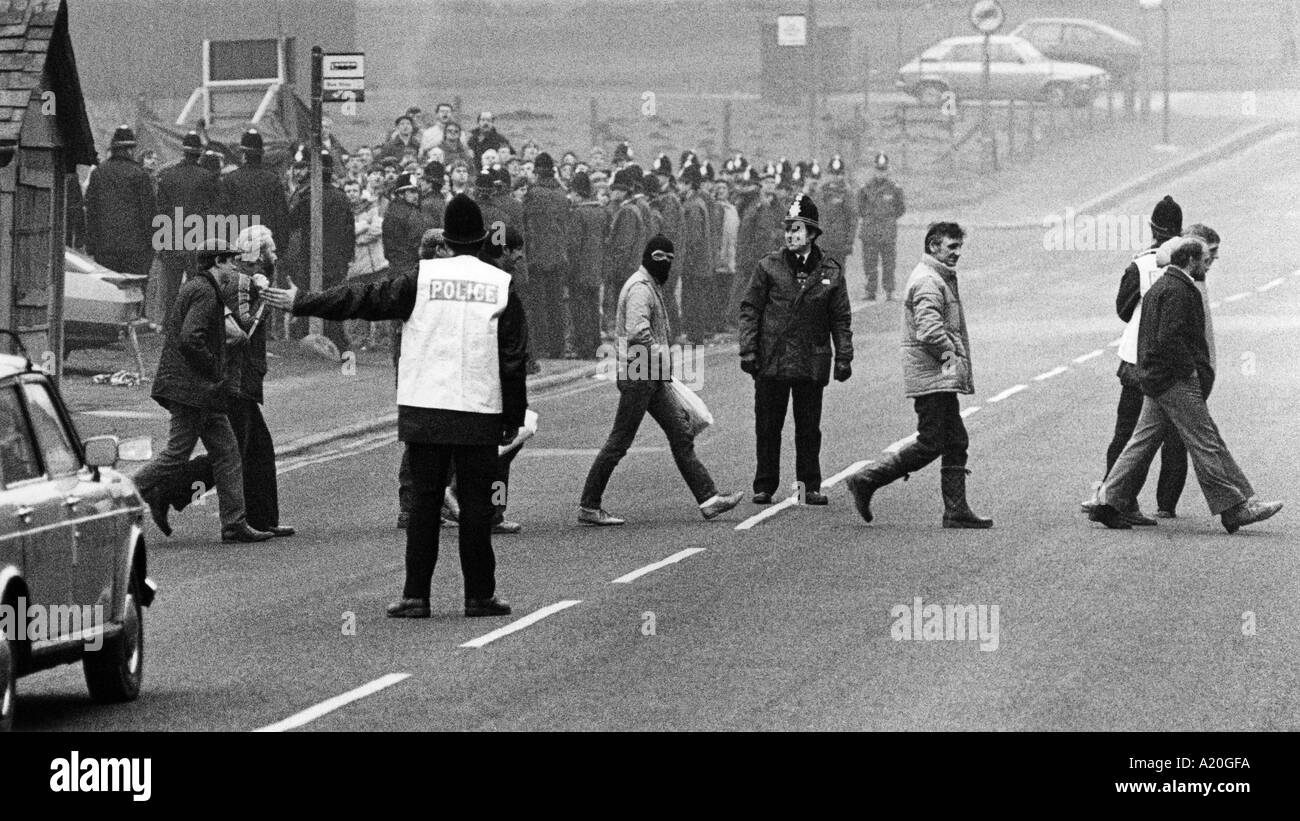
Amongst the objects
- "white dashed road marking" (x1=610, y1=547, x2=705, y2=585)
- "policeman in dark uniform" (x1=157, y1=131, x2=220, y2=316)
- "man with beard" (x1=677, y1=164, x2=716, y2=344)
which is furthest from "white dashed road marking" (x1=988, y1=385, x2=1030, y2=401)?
"white dashed road marking" (x1=610, y1=547, x2=705, y2=585)

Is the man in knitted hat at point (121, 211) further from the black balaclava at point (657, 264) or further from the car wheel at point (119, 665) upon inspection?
the car wheel at point (119, 665)

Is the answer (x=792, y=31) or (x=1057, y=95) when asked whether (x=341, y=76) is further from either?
(x=1057, y=95)

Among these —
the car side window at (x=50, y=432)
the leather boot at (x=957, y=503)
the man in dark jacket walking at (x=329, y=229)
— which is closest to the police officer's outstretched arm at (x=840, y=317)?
the leather boot at (x=957, y=503)

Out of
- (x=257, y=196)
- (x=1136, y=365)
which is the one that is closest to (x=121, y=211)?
(x=257, y=196)

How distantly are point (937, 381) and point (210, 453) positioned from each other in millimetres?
4363

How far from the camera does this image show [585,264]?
30078 mm

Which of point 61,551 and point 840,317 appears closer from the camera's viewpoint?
point 61,551

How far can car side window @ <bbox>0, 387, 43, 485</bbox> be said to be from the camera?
10.6 meters

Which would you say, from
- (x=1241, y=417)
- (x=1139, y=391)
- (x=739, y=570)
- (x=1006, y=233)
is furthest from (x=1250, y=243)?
(x=739, y=570)

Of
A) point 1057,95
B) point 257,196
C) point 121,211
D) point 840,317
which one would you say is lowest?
point 840,317

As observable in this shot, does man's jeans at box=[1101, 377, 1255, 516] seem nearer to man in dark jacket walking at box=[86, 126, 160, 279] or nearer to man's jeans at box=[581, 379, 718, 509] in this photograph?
man's jeans at box=[581, 379, 718, 509]

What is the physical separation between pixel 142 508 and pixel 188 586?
3188 mm

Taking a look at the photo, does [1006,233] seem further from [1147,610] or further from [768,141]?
[1147,610]

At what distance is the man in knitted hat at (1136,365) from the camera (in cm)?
1797
